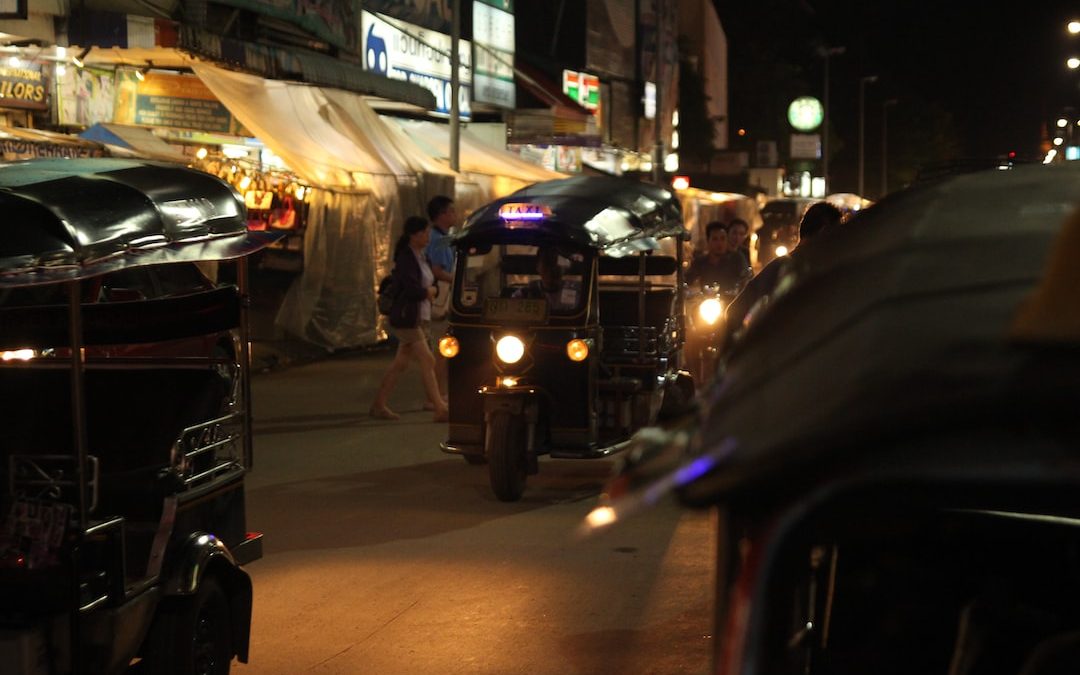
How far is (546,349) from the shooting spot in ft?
33.6

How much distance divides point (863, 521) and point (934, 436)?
29 cm

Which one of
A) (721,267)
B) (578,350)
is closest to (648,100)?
(721,267)

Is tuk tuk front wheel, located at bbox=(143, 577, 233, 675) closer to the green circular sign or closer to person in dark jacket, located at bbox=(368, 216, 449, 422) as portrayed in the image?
person in dark jacket, located at bbox=(368, 216, 449, 422)

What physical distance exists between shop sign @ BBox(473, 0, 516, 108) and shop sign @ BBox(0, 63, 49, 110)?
15.3m

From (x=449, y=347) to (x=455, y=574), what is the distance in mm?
2910

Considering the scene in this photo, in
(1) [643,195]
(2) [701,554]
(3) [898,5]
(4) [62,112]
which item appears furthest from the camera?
(3) [898,5]

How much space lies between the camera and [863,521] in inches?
77.3

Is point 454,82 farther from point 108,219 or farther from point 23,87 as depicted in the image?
point 108,219

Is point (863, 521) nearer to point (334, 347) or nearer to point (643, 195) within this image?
point (643, 195)

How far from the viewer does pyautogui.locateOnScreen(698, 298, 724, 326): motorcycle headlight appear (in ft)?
45.5

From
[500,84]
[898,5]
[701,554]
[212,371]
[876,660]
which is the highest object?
[898,5]

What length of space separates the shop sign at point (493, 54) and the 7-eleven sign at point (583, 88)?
5152 millimetres

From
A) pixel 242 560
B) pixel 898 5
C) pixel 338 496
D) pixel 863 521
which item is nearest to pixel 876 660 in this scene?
pixel 863 521

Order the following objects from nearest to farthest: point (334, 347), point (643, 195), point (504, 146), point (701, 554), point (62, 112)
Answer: point (701, 554) → point (643, 195) → point (62, 112) → point (334, 347) → point (504, 146)
